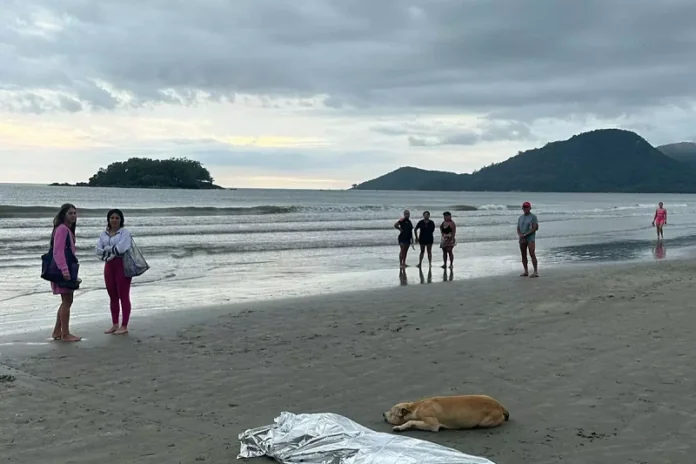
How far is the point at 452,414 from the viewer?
505cm

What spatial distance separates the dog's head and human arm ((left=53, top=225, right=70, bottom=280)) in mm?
4710

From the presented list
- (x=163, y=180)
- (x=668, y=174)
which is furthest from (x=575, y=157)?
(x=163, y=180)

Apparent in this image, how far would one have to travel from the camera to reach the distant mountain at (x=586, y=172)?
178m

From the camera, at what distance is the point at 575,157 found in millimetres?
189000

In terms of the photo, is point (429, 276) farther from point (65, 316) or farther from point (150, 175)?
point (150, 175)

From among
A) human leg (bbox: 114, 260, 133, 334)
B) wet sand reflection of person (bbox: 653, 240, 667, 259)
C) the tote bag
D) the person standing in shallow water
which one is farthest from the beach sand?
wet sand reflection of person (bbox: 653, 240, 667, 259)

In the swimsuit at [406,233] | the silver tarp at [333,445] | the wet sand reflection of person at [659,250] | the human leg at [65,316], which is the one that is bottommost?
the wet sand reflection of person at [659,250]

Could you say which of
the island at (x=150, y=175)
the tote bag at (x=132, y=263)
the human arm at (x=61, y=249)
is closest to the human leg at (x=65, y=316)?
the human arm at (x=61, y=249)

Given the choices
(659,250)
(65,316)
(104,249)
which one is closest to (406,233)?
(104,249)

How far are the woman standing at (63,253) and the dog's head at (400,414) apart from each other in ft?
15.5

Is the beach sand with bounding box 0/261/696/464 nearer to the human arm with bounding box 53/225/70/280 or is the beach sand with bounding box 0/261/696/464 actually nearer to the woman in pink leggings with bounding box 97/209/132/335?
the woman in pink leggings with bounding box 97/209/132/335

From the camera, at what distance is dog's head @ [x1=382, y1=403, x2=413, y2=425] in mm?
5152

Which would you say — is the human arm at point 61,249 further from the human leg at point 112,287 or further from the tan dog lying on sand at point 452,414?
the tan dog lying on sand at point 452,414

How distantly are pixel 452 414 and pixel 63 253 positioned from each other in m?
5.25
